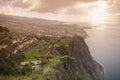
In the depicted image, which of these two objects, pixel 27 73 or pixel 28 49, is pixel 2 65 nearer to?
pixel 27 73

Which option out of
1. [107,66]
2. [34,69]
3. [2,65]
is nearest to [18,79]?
[2,65]

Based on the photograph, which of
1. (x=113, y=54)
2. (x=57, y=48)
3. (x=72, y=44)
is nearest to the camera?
(x=57, y=48)

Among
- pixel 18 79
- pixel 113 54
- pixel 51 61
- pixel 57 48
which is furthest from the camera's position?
pixel 113 54

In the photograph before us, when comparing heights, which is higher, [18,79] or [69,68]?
[18,79]

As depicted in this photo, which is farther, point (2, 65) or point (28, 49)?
point (28, 49)

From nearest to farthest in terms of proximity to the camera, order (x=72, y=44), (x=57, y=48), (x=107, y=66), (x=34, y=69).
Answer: (x=34, y=69)
(x=57, y=48)
(x=72, y=44)
(x=107, y=66)

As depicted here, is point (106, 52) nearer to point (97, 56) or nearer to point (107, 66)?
point (97, 56)

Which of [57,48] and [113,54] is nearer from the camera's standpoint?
[57,48]

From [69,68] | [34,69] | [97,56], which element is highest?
[34,69]

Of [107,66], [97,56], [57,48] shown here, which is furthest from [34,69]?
[97,56]
